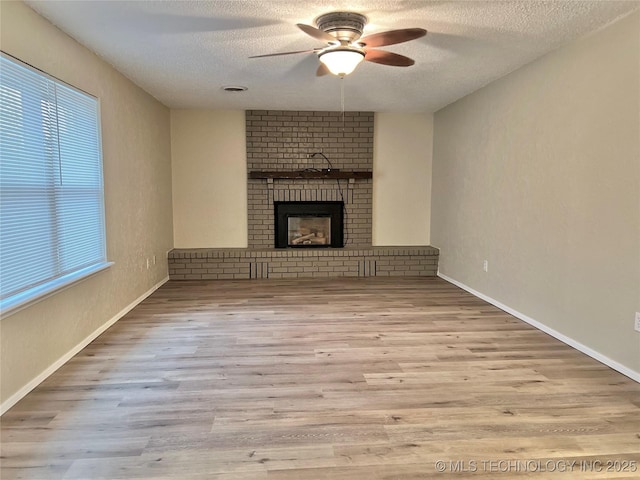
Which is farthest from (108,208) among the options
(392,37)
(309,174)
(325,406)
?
(309,174)

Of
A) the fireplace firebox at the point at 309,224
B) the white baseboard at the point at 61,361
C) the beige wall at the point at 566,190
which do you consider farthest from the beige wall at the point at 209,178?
the beige wall at the point at 566,190

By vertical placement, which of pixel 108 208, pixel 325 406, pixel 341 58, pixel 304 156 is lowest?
pixel 325 406

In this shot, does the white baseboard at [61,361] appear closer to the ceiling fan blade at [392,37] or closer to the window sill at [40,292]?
the window sill at [40,292]

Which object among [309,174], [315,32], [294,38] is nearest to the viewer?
[315,32]

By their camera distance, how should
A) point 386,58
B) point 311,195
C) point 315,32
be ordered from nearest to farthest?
point 315,32 < point 386,58 < point 311,195

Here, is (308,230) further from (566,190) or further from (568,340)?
Answer: (568,340)

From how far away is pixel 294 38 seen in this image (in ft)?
9.89

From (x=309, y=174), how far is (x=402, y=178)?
1.37 metres

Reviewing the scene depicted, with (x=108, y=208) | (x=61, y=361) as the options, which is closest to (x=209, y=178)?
(x=108, y=208)

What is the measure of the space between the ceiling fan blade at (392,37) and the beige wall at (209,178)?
3.49 meters

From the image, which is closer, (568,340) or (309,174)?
(568,340)

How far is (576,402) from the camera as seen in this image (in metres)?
2.30

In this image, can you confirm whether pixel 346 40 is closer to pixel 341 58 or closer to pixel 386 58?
pixel 341 58

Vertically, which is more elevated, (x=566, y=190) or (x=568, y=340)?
(x=566, y=190)
